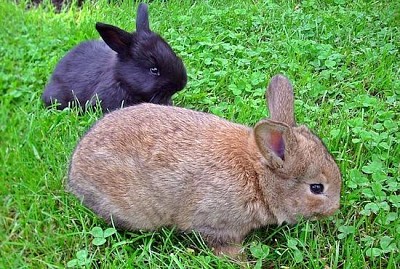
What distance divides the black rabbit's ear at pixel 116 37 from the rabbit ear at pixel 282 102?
4.87ft

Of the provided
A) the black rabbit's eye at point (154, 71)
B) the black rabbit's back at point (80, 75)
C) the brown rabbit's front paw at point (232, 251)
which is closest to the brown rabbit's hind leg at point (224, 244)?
the brown rabbit's front paw at point (232, 251)

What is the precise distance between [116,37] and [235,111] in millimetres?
1025

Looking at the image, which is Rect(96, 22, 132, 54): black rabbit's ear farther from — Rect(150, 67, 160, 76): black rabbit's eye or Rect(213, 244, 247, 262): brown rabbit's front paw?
Rect(213, 244, 247, 262): brown rabbit's front paw

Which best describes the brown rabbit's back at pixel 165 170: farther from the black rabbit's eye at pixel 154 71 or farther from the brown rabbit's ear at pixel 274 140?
the black rabbit's eye at pixel 154 71

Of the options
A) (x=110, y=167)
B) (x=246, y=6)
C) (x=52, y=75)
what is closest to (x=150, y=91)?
(x=52, y=75)

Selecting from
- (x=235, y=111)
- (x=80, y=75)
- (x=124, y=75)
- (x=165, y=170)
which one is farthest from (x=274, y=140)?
(x=80, y=75)

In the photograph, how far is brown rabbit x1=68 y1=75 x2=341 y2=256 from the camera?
319cm

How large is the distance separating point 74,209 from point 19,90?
1.03 meters

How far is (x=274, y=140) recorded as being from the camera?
316 centimetres

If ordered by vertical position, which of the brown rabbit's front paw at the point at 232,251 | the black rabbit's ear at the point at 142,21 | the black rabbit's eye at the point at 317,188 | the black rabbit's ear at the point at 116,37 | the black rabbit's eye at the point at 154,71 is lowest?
the brown rabbit's front paw at the point at 232,251

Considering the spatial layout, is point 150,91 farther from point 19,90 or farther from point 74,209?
point 74,209

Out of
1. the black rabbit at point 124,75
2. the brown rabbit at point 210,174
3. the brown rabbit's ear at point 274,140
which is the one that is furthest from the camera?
the black rabbit at point 124,75

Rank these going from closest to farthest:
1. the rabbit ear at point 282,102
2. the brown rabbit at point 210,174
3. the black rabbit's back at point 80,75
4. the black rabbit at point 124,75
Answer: the brown rabbit at point 210,174
the rabbit ear at point 282,102
the black rabbit at point 124,75
the black rabbit's back at point 80,75

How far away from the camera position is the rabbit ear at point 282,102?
3.38 m
